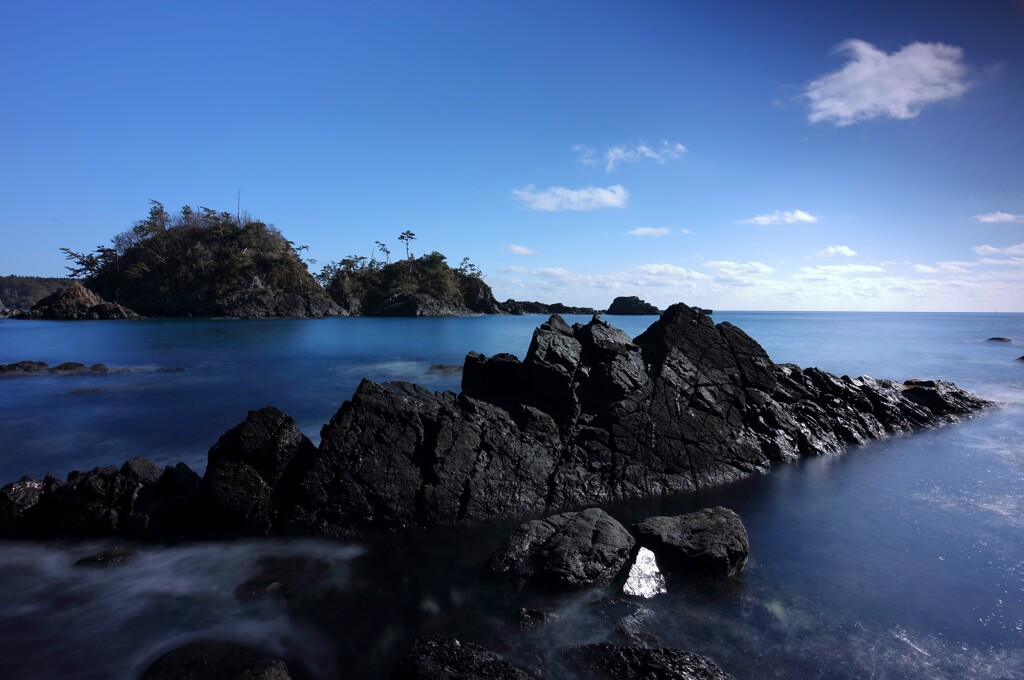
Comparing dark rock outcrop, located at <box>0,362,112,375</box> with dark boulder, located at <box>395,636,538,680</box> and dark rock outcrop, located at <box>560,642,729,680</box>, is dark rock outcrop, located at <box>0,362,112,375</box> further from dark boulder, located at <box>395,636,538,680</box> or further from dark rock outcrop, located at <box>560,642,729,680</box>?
dark rock outcrop, located at <box>560,642,729,680</box>

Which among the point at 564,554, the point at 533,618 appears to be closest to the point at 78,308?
the point at 564,554

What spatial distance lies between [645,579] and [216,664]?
232 inches

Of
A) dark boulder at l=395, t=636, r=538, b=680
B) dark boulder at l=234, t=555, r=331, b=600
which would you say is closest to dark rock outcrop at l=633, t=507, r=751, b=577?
dark boulder at l=395, t=636, r=538, b=680

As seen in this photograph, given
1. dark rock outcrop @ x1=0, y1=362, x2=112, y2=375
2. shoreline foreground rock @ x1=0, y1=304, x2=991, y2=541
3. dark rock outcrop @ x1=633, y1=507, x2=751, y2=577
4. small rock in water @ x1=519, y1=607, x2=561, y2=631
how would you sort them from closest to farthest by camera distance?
small rock in water @ x1=519, y1=607, x2=561, y2=631 → dark rock outcrop @ x1=633, y1=507, x2=751, y2=577 → shoreline foreground rock @ x1=0, y1=304, x2=991, y2=541 → dark rock outcrop @ x1=0, y1=362, x2=112, y2=375

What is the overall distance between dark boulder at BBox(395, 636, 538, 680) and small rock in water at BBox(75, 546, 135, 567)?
595cm

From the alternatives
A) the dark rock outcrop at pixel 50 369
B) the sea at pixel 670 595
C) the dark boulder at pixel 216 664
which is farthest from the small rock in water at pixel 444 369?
the dark boulder at pixel 216 664

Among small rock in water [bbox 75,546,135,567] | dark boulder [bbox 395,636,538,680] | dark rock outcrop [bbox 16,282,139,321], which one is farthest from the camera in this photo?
dark rock outcrop [bbox 16,282,139,321]

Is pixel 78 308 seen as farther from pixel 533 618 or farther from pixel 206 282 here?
pixel 533 618

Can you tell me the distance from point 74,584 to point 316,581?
376 cm

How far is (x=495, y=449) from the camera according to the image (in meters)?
10.9

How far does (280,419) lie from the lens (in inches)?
404

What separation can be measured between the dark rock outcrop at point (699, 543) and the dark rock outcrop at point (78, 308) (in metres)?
104

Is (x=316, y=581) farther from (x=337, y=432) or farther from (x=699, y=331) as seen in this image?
(x=699, y=331)

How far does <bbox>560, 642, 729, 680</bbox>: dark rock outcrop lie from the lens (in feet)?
19.6
